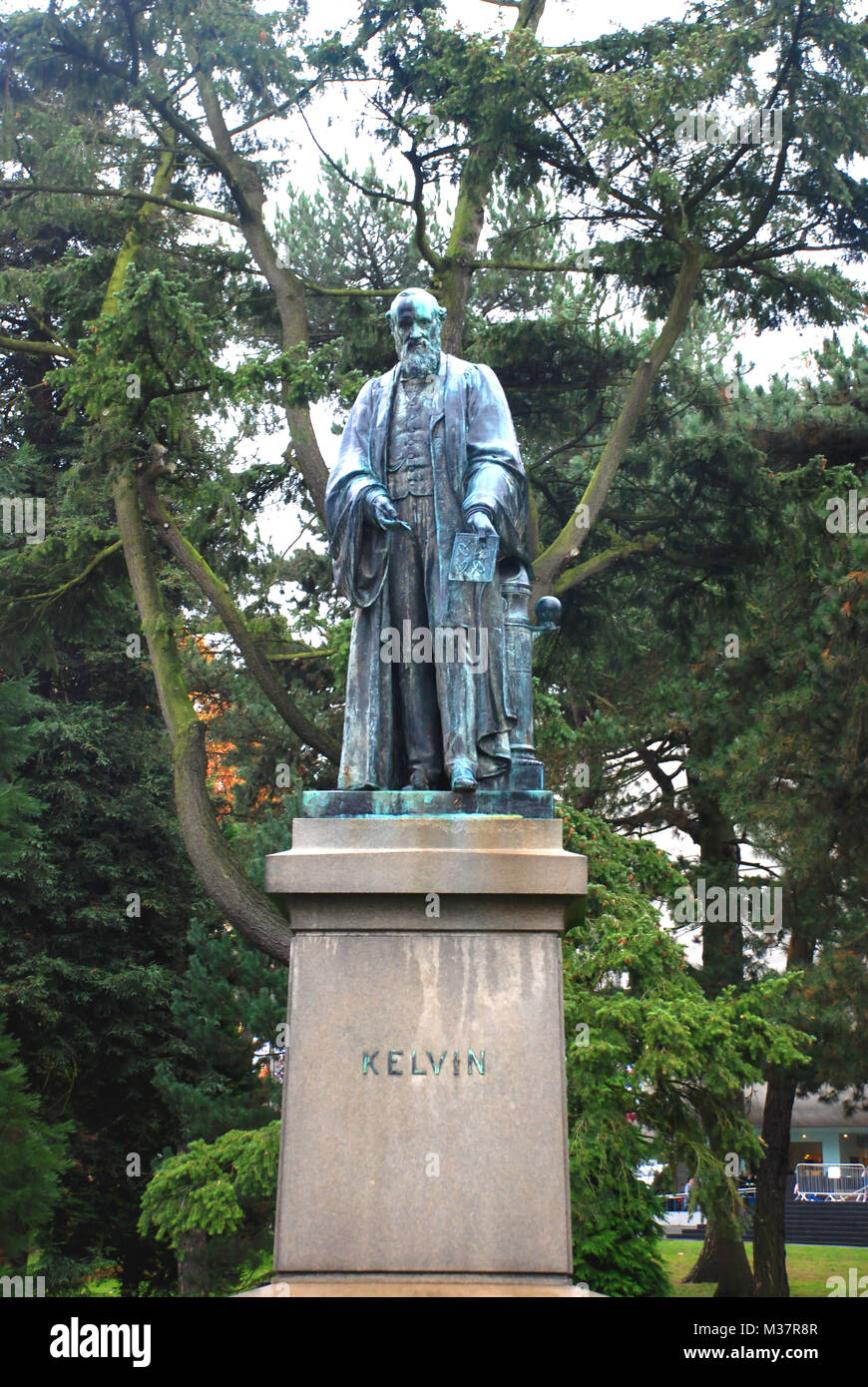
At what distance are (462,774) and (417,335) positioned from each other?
2.02m

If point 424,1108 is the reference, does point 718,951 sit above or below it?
above

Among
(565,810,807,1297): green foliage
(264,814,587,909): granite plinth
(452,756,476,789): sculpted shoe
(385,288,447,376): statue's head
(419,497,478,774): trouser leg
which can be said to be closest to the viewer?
(264,814,587,909): granite plinth

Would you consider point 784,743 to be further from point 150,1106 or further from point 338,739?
point 150,1106

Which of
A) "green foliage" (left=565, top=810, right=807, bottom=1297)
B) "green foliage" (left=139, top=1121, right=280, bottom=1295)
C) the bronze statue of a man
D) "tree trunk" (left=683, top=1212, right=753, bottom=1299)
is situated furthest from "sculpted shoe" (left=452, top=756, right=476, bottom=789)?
"tree trunk" (left=683, top=1212, right=753, bottom=1299)

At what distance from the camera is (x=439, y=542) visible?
584cm

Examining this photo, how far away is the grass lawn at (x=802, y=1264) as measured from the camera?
19172 mm

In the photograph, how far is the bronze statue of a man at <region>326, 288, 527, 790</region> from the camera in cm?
567

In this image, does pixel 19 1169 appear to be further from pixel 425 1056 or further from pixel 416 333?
pixel 416 333

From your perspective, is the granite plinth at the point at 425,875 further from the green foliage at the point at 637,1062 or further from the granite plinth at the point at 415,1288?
the green foliage at the point at 637,1062

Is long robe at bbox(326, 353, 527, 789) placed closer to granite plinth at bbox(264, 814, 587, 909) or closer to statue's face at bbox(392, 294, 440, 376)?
statue's face at bbox(392, 294, 440, 376)

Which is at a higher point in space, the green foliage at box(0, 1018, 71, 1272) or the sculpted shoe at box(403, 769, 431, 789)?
the sculpted shoe at box(403, 769, 431, 789)

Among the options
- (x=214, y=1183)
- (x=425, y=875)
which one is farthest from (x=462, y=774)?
(x=214, y=1183)

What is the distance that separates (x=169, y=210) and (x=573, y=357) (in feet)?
19.3

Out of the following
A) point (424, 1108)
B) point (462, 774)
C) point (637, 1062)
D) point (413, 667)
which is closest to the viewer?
point (424, 1108)
